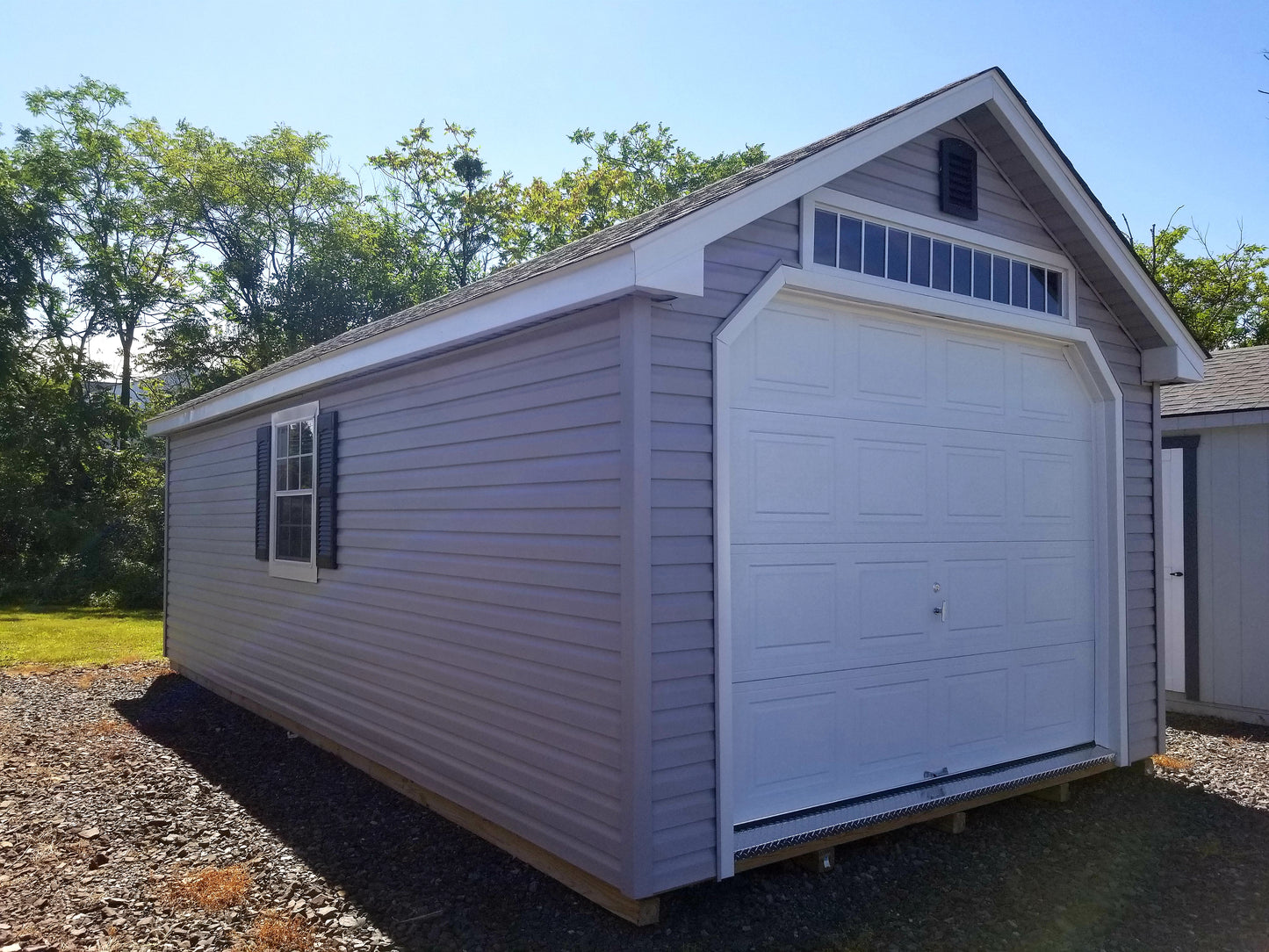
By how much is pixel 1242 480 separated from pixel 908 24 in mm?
4540

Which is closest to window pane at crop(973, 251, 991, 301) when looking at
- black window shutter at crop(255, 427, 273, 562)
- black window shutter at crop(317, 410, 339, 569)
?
black window shutter at crop(317, 410, 339, 569)

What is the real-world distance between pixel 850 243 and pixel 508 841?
339 centimetres

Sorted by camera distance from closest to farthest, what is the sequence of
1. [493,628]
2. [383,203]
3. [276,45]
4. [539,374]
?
[539,374] → [493,628] → [276,45] → [383,203]

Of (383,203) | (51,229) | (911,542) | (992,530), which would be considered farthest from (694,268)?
(383,203)

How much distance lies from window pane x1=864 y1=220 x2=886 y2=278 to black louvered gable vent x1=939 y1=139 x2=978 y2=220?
1.72ft

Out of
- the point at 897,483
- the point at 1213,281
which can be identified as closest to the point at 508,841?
the point at 897,483

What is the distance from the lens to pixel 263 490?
759cm

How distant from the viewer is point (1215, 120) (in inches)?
302

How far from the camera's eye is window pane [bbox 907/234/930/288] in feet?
16.3

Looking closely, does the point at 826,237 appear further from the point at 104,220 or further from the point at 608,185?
the point at 104,220

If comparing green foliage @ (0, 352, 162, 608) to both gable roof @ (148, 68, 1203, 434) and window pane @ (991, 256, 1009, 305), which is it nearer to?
gable roof @ (148, 68, 1203, 434)

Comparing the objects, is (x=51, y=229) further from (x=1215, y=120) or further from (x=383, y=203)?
(x=1215, y=120)

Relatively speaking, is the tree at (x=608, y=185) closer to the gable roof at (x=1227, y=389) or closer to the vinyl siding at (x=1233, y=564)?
the gable roof at (x=1227, y=389)

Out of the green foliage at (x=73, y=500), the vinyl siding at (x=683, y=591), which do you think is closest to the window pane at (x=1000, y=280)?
the vinyl siding at (x=683, y=591)
